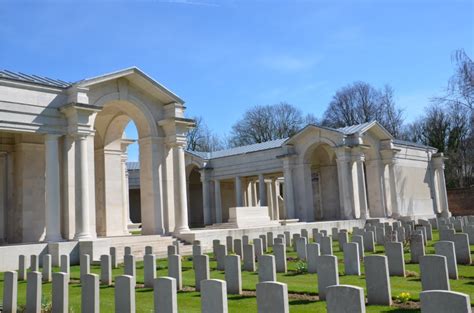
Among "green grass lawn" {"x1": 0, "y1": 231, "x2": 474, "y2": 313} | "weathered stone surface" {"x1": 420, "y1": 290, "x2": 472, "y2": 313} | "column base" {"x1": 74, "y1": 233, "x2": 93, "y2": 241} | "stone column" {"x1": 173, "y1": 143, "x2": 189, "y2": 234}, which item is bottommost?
"green grass lawn" {"x1": 0, "y1": 231, "x2": 474, "y2": 313}

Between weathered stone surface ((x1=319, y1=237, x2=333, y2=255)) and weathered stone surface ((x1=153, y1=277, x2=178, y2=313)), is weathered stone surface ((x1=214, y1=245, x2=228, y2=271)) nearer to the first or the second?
weathered stone surface ((x1=319, y1=237, x2=333, y2=255))

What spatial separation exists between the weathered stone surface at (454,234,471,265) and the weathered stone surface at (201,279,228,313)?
878 cm

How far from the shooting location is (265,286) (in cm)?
579

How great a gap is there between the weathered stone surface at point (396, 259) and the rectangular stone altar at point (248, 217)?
16.7 meters

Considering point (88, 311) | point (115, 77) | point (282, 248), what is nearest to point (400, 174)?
point (115, 77)

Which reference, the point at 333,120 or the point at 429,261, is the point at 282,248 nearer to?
the point at 429,261

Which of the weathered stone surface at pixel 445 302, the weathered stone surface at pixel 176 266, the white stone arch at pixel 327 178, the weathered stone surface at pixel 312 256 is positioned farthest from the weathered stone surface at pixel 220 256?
the white stone arch at pixel 327 178

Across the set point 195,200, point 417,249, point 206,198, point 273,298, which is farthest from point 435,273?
point 195,200

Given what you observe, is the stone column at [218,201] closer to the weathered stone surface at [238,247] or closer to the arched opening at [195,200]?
the arched opening at [195,200]

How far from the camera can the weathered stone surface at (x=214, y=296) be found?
19.2ft

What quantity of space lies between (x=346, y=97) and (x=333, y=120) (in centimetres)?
292

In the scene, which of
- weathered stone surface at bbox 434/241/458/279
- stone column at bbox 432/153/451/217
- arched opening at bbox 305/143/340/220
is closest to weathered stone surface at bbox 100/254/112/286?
weathered stone surface at bbox 434/241/458/279

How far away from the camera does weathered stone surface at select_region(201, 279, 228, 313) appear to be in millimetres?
5855

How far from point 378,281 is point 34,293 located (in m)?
5.75
